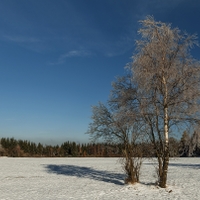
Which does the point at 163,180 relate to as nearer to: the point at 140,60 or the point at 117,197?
the point at 117,197

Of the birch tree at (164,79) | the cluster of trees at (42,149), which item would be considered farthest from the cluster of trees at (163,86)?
the cluster of trees at (42,149)

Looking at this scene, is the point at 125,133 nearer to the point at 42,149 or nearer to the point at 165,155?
the point at 165,155

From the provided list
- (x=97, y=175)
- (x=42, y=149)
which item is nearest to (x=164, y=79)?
(x=97, y=175)

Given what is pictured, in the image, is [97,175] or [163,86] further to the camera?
[97,175]

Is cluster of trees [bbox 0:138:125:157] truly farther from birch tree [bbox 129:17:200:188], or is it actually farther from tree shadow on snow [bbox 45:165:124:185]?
birch tree [bbox 129:17:200:188]

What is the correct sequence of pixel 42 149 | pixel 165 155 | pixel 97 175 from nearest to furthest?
1. pixel 165 155
2. pixel 97 175
3. pixel 42 149

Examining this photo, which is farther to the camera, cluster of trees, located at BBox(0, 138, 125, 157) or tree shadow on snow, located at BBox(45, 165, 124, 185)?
cluster of trees, located at BBox(0, 138, 125, 157)

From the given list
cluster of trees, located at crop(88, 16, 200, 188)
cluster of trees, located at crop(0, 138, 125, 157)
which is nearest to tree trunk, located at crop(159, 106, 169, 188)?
cluster of trees, located at crop(88, 16, 200, 188)

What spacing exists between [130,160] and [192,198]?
16.0 feet

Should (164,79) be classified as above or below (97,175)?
above

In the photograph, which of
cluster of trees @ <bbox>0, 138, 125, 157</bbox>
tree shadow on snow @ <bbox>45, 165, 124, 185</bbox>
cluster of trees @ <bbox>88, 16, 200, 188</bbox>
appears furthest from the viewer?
cluster of trees @ <bbox>0, 138, 125, 157</bbox>

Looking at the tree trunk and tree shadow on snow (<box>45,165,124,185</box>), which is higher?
the tree trunk

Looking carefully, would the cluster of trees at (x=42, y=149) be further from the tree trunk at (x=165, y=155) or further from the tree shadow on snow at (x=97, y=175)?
the tree trunk at (x=165, y=155)

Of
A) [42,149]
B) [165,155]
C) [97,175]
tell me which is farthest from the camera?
[42,149]
